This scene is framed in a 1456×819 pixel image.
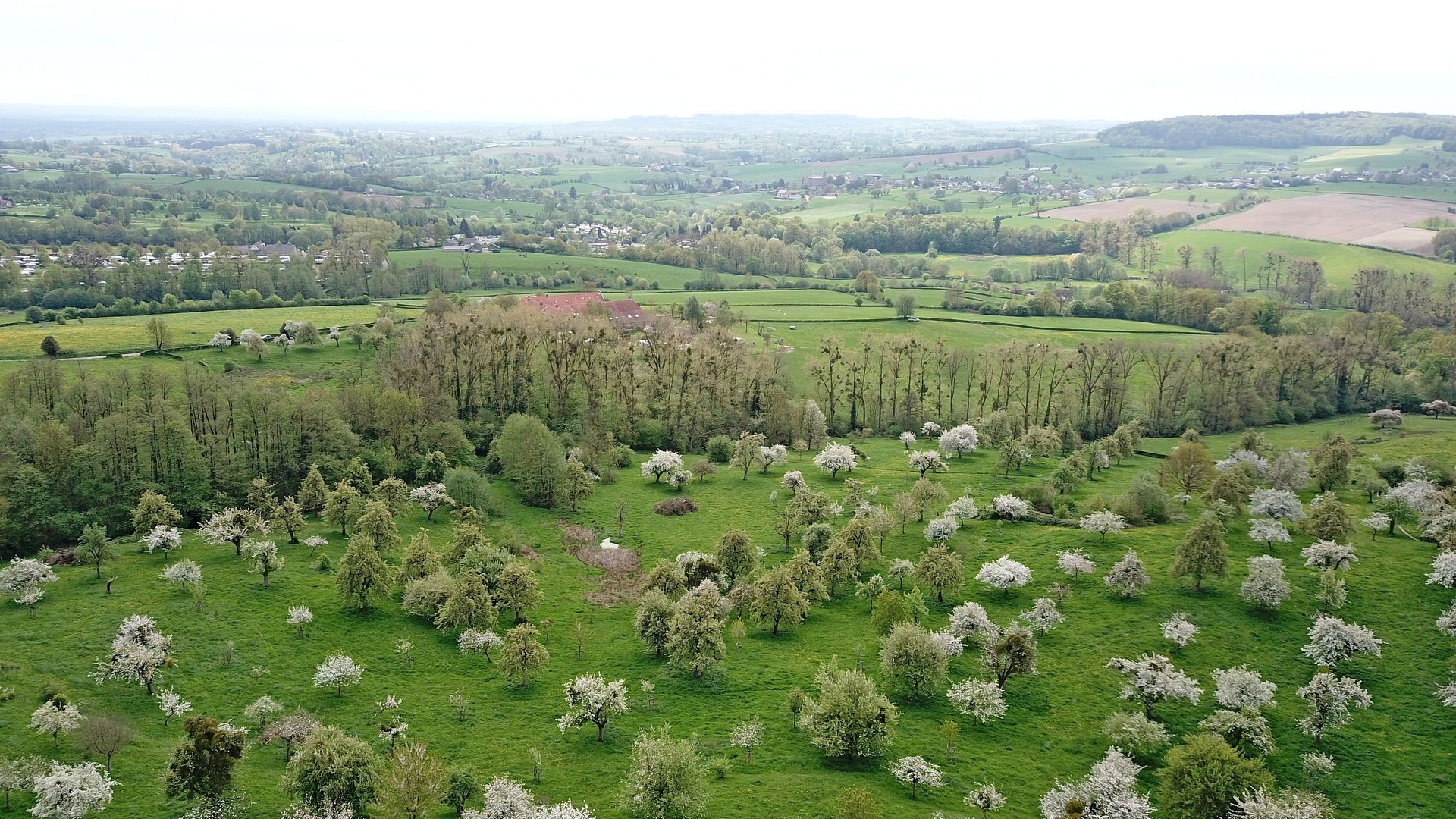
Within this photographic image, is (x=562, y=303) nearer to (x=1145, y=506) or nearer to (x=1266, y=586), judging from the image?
(x=1145, y=506)

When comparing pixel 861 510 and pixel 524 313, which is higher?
pixel 524 313

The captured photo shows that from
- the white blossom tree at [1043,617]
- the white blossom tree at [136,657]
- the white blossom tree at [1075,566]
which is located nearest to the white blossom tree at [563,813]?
the white blossom tree at [136,657]

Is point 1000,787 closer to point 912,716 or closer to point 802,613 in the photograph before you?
point 912,716

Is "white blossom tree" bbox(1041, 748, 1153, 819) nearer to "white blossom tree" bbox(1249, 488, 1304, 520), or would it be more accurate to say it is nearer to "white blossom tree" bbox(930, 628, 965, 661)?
"white blossom tree" bbox(930, 628, 965, 661)

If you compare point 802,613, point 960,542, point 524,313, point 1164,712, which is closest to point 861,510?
point 960,542

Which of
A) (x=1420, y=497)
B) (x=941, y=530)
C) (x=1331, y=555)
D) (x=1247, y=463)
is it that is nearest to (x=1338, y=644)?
(x=1331, y=555)

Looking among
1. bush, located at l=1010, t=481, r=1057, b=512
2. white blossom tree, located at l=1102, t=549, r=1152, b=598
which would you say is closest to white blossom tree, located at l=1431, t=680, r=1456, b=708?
white blossom tree, located at l=1102, t=549, r=1152, b=598
